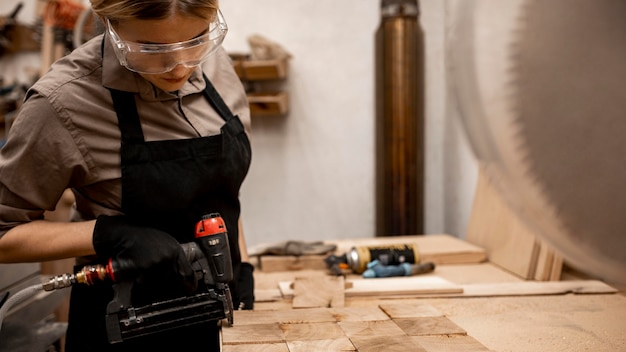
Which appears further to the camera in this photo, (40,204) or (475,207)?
(475,207)

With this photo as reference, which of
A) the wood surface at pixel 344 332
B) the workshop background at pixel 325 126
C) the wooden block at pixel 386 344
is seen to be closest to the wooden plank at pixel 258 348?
the wood surface at pixel 344 332

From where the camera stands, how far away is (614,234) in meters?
0.65

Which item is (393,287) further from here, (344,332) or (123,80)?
(123,80)

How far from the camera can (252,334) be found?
130 cm

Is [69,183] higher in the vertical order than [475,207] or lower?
higher

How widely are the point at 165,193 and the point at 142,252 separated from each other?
16 centimetres

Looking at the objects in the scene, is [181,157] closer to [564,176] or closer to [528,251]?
[564,176]

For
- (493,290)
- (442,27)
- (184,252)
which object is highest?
(442,27)

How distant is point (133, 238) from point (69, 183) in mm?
213

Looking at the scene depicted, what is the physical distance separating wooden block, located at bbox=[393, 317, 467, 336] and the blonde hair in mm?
856

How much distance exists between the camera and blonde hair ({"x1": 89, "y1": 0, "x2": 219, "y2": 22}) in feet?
3.61

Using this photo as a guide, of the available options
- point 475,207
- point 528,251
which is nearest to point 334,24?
point 475,207

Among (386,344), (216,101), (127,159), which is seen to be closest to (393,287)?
(386,344)

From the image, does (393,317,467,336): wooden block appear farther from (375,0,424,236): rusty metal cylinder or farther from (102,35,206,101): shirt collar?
(375,0,424,236): rusty metal cylinder
